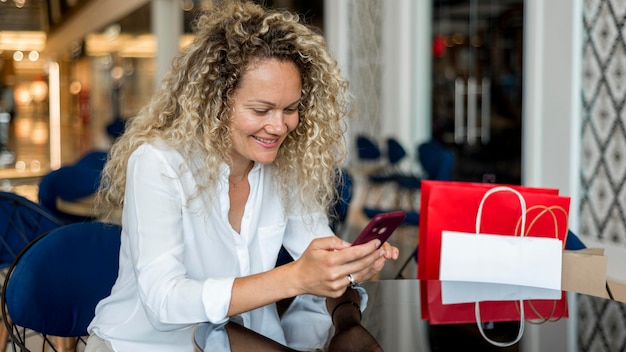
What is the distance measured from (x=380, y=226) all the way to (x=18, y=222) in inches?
101

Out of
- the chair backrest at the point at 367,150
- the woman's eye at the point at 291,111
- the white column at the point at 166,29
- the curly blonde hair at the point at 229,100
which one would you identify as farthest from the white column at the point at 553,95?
the white column at the point at 166,29

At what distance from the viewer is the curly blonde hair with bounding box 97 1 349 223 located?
5.32 ft

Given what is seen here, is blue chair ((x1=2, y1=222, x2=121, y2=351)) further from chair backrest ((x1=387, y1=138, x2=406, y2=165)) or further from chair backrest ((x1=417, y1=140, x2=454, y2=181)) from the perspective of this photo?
chair backrest ((x1=387, y1=138, x2=406, y2=165))

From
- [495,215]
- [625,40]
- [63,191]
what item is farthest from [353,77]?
[495,215]

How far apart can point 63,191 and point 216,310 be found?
2.85m

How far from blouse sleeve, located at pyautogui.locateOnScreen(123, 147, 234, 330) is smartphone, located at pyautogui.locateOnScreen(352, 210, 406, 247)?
0.27 metres

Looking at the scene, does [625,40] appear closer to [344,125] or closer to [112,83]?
[344,125]

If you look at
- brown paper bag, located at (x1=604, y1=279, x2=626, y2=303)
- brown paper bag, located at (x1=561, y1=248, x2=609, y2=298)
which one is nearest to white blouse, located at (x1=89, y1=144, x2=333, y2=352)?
brown paper bag, located at (x1=561, y1=248, x2=609, y2=298)

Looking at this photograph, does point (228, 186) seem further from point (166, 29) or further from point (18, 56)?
point (18, 56)

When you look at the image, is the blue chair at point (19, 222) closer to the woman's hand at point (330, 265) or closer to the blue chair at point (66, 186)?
the blue chair at point (66, 186)

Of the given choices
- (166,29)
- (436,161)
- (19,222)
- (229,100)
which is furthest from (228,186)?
(166,29)

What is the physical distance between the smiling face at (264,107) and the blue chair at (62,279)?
512mm

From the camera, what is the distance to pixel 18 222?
3.51m

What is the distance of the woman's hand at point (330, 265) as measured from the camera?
4.50ft
